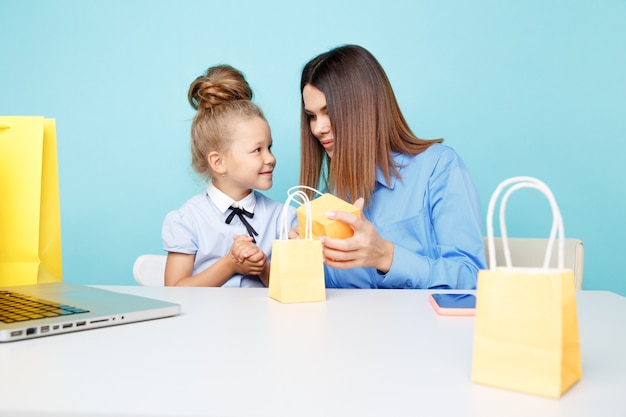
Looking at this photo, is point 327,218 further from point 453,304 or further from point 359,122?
point 359,122

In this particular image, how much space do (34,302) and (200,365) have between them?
1.34 feet

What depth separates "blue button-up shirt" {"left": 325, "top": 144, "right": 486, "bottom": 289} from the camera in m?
1.54

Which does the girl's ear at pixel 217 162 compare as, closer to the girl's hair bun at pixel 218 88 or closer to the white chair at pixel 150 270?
the girl's hair bun at pixel 218 88

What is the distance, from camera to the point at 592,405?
1.88 ft

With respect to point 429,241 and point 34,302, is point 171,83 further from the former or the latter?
point 34,302

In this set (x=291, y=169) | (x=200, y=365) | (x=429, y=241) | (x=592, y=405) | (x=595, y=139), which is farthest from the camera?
(x=291, y=169)

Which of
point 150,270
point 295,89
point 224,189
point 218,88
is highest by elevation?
point 295,89

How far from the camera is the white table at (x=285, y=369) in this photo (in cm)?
57

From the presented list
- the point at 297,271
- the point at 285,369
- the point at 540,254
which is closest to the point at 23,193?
the point at 297,271

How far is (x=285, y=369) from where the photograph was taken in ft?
2.23

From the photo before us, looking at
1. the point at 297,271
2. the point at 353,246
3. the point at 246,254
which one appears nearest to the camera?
the point at 297,271

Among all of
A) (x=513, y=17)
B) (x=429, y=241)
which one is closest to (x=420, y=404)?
(x=429, y=241)

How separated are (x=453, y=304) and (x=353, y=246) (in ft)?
0.92

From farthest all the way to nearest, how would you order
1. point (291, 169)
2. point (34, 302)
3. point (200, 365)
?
point (291, 169)
point (34, 302)
point (200, 365)
